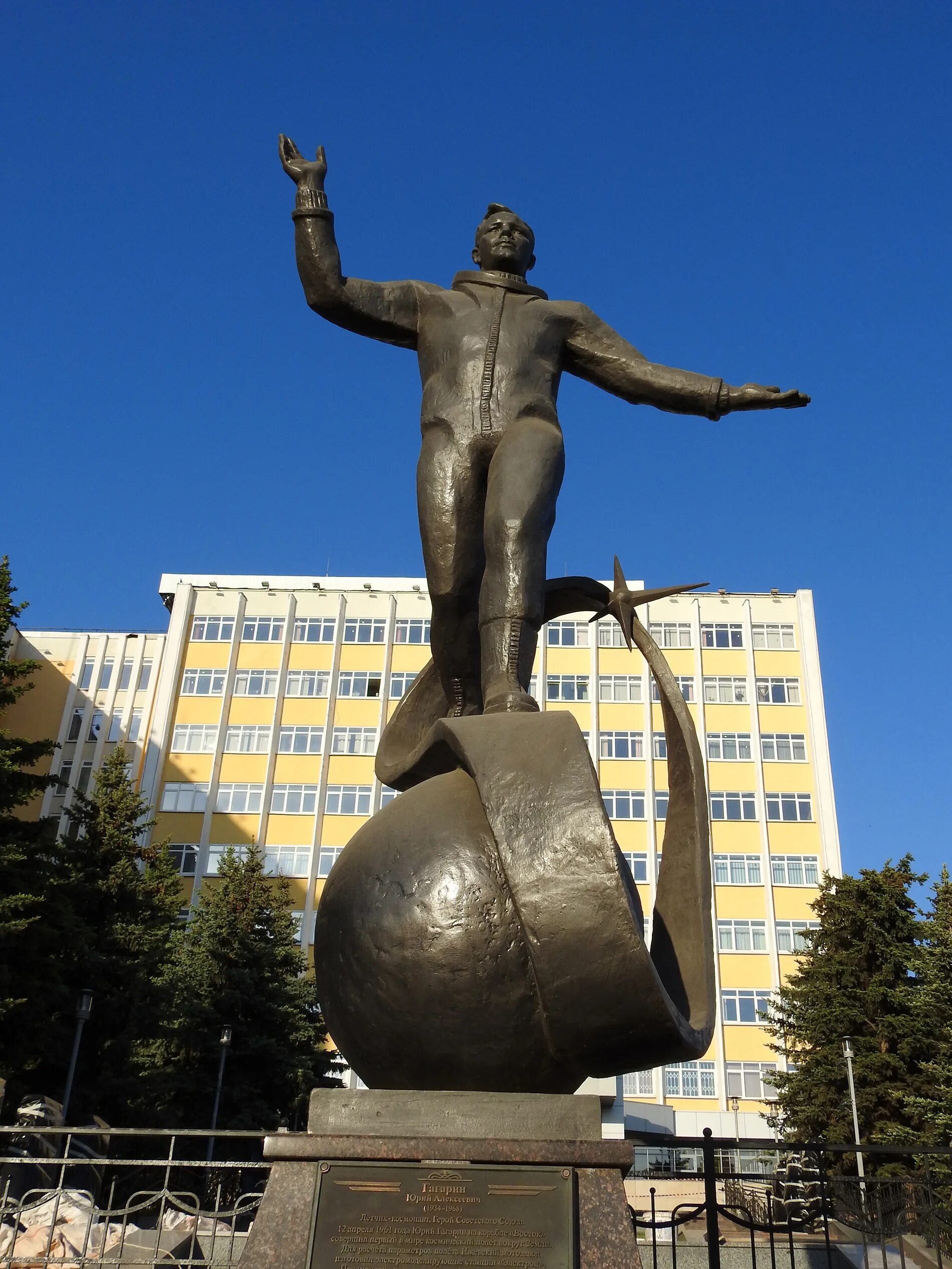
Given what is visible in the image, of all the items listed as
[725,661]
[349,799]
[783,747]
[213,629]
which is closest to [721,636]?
[725,661]

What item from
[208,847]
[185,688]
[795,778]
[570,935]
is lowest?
[570,935]

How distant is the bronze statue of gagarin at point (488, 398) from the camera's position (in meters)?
4.80

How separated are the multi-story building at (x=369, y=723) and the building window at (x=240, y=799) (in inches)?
2.6

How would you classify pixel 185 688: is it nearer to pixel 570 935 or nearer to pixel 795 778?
pixel 795 778

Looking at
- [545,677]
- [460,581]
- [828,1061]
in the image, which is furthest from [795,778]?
[460,581]

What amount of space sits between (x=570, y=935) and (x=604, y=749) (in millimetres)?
39283

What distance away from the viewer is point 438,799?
155 inches

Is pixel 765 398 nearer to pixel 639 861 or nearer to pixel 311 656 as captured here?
pixel 639 861

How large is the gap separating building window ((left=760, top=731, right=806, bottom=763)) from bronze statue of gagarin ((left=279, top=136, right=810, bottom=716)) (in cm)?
3831

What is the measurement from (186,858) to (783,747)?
75.7 feet

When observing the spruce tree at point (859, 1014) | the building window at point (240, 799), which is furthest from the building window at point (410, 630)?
the spruce tree at point (859, 1014)

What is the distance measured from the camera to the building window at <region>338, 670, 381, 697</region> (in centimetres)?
4419

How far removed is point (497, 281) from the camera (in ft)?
18.3

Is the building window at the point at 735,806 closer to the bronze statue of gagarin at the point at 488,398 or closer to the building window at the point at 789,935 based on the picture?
the building window at the point at 789,935
